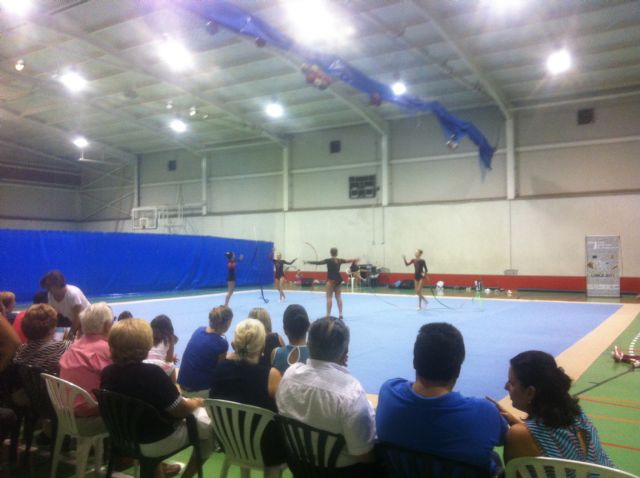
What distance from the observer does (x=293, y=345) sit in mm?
3949

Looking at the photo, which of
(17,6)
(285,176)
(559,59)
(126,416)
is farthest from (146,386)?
(285,176)

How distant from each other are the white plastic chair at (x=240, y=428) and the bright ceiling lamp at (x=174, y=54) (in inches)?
568

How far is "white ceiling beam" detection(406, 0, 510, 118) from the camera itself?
12969 millimetres

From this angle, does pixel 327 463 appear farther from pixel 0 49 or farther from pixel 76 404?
pixel 0 49

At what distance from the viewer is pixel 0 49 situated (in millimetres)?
16016

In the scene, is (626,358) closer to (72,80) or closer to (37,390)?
(37,390)

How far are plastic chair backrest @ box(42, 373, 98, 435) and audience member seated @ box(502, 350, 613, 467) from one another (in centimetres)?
250

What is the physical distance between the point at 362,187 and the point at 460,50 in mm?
8626

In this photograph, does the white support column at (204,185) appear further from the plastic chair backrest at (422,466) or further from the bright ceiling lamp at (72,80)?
the plastic chair backrest at (422,466)

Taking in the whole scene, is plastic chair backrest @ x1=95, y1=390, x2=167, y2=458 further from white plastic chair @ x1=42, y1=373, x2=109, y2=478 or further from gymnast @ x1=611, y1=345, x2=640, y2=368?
gymnast @ x1=611, y1=345, x2=640, y2=368

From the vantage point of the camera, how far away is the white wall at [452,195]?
698 inches

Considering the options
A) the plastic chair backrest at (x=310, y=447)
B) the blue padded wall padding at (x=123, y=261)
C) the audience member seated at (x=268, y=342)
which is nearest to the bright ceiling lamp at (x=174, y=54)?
the blue padded wall padding at (x=123, y=261)

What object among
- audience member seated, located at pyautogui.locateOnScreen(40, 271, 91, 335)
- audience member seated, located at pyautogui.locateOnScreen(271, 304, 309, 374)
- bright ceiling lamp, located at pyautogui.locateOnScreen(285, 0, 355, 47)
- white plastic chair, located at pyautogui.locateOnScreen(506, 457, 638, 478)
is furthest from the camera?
bright ceiling lamp, located at pyautogui.locateOnScreen(285, 0, 355, 47)

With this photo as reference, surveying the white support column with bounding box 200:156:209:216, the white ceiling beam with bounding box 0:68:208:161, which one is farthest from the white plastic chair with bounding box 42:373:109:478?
the white support column with bounding box 200:156:209:216
